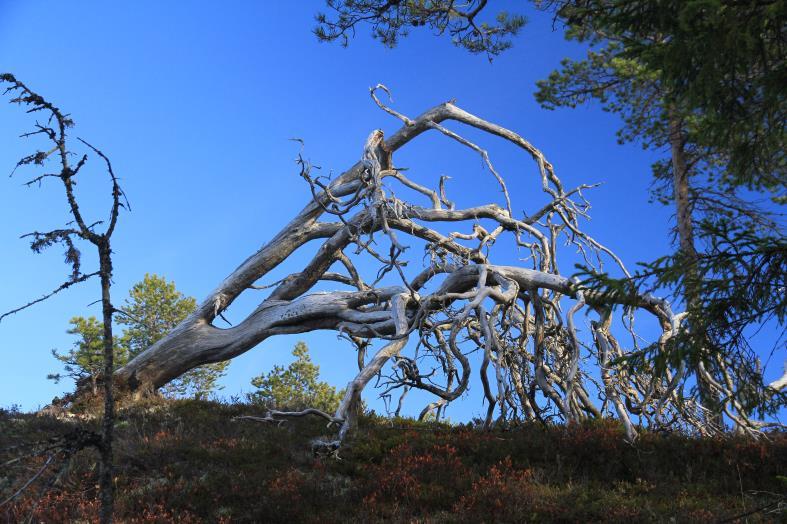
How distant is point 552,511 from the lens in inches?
291

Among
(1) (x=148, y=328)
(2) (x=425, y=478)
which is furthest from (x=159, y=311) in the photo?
(2) (x=425, y=478)

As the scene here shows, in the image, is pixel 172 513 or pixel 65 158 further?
pixel 172 513

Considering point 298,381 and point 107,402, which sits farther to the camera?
point 298,381

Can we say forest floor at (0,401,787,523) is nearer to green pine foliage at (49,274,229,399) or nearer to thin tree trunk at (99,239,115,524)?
thin tree trunk at (99,239,115,524)

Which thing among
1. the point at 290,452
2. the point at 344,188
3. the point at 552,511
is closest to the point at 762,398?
the point at 552,511

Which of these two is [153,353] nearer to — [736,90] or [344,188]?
[344,188]

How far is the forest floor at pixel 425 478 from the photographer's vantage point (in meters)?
7.53

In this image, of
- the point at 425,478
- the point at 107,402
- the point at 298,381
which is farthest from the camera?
the point at 298,381

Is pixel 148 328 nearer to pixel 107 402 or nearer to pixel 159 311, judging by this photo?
pixel 159 311

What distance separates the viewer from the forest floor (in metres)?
7.53

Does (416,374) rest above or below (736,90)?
below

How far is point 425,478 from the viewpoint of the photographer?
8.47 m

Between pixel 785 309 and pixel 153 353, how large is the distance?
1324 cm

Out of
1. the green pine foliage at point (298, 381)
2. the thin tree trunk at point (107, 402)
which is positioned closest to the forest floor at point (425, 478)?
the thin tree trunk at point (107, 402)
